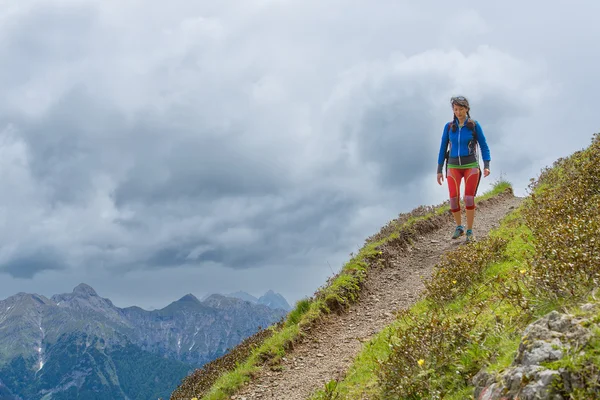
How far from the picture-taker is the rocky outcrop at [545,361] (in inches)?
152

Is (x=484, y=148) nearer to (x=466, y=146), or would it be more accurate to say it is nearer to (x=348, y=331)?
(x=466, y=146)

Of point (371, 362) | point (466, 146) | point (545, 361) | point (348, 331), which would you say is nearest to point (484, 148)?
point (466, 146)

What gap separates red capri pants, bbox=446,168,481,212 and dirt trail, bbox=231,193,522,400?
1.84 m

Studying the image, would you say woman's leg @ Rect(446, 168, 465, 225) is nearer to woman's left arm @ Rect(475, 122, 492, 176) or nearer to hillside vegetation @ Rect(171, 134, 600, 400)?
woman's left arm @ Rect(475, 122, 492, 176)

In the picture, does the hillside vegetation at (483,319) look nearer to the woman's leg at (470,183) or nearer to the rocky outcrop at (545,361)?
the rocky outcrop at (545,361)

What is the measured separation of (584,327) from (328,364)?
606 centimetres

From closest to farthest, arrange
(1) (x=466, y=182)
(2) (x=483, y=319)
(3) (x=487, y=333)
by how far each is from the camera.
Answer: (3) (x=487, y=333)
(2) (x=483, y=319)
(1) (x=466, y=182)

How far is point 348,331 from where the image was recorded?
11281 mm

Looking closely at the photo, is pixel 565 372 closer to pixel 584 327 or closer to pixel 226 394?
pixel 584 327

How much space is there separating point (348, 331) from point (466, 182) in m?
5.41

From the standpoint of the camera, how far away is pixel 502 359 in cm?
493

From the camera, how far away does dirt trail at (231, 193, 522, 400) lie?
9250mm

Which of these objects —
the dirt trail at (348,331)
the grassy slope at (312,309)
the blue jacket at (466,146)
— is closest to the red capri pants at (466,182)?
the blue jacket at (466,146)

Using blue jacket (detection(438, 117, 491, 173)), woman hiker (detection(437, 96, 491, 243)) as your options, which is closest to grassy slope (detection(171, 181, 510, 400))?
woman hiker (detection(437, 96, 491, 243))
